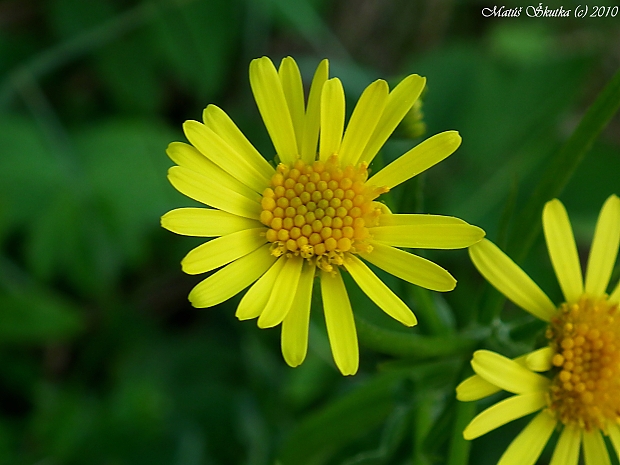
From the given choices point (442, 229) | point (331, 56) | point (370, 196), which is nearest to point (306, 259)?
point (370, 196)

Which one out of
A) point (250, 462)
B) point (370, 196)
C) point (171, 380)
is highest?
point (370, 196)

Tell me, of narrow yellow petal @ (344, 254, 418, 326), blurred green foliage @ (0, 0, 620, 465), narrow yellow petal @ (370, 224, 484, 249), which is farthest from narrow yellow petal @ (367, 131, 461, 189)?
blurred green foliage @ (0, 0, 620, 465)

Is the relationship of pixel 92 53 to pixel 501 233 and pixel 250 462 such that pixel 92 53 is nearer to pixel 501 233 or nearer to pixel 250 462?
pixel 250 462

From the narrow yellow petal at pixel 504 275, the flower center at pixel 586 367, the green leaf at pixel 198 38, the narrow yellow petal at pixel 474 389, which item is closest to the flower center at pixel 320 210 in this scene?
the narrow yellow petal at pixel 504 275

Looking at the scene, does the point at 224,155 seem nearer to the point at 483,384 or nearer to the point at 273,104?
the point at 273,104

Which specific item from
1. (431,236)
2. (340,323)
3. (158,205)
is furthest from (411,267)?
(158,205)

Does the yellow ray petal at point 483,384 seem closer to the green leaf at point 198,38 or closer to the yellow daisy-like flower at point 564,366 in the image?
the yellow daisy-like flower at point 564,366
